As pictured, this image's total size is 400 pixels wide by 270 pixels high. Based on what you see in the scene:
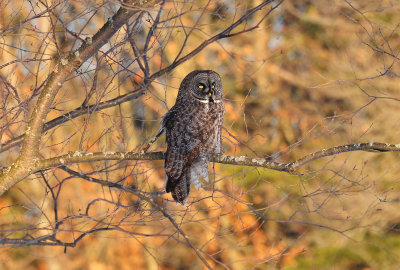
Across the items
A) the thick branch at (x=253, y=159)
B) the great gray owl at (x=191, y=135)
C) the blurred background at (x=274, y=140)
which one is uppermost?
the blurred background at (x=274, y=140)

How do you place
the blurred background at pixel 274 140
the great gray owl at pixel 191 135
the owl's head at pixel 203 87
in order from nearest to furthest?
the great gray owl at pixel 191 135 < the owl's head at pixel 203 87 < the blurred background at pixel 274 140

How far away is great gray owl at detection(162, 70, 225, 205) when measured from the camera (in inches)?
174

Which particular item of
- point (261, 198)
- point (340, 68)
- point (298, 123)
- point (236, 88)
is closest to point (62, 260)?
point (261, 198)

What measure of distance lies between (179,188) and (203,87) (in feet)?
3.22

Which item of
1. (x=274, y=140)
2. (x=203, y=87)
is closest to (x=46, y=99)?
(x=203, y=87)

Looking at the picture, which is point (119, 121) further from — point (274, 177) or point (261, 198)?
point (261, 198)

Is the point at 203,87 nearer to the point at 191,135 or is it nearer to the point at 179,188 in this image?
the point at 191,135

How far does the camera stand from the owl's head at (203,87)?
15.4ft

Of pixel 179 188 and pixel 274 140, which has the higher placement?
pixel 274 140

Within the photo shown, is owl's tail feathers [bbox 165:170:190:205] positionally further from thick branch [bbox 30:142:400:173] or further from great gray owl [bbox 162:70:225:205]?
thick branch [bbox 30:142:400:173]

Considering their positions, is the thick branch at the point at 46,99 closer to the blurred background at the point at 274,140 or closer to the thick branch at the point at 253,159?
the thick branch at the point at 253,159

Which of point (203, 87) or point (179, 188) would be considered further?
point (203, 87)

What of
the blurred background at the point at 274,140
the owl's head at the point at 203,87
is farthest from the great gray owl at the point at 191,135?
the blurred background at the point at 274,140

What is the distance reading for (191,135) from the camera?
4488 millimetres
